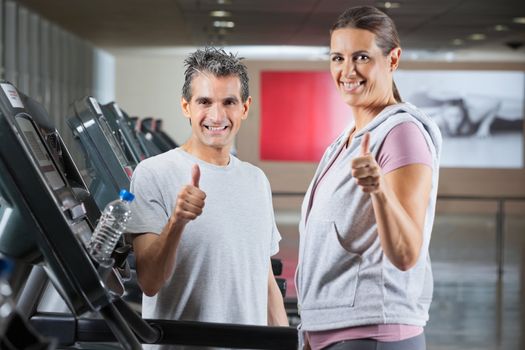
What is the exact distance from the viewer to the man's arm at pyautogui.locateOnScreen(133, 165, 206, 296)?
1806mm

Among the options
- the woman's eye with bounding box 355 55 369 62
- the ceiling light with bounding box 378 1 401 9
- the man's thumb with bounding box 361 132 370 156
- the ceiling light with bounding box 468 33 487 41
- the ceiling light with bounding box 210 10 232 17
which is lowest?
the man's thumb with bounding box 361 132 370 156

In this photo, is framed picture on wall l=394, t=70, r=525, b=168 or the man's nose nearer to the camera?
the man's nose

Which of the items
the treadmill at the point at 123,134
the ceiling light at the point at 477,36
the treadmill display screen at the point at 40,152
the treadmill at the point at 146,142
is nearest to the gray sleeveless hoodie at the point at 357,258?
the treadmill display screen at the point at 40,152

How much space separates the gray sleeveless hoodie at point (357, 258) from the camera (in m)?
1.85

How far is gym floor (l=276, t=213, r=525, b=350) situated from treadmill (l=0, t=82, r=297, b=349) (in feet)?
8.43

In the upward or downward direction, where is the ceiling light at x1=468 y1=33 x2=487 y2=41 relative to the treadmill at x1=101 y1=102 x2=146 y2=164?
upward

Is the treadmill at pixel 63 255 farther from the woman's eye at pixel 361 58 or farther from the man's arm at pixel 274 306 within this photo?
the woman's eye at pixel 361 58

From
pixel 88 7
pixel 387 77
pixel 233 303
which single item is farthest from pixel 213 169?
pixel 88 7

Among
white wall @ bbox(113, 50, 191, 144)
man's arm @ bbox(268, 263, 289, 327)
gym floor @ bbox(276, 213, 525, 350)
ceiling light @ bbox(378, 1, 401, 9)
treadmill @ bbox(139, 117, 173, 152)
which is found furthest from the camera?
white wall @ bbox(113, 50, 191, 144)

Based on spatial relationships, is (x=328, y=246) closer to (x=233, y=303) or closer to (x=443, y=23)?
(x=233, y=303)

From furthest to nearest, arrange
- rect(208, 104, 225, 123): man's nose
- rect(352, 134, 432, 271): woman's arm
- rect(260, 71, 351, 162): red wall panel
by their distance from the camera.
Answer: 1. rect(260, 71, 351, 162): red wall panel
2. rect(208, 104, 225, 123): man's nose
3. rect(352, 134, 432, 271): woman's arm

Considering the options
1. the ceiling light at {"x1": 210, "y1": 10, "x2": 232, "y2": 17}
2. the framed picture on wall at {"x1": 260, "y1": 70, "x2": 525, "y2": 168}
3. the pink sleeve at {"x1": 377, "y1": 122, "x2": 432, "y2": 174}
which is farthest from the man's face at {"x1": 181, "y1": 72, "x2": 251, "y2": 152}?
the framed picture on wall at {"x1": 260, "y1": 70, "x2": 525, "y2": 168}

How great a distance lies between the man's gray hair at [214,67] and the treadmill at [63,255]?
339 millimetres

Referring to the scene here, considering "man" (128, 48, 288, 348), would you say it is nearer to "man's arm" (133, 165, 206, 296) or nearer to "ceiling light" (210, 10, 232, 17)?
"man's arm" (133, 165, 206, 296)
